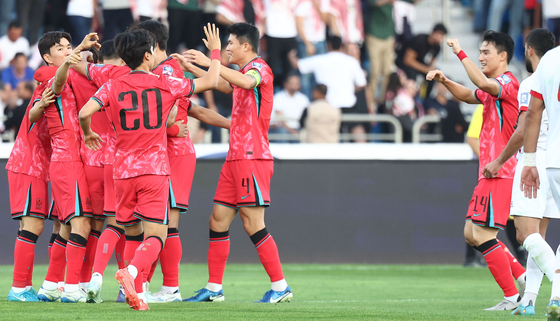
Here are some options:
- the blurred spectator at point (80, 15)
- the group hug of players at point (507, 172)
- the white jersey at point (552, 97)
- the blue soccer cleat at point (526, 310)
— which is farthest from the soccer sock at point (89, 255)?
the blurred spectator at point (80, 15)

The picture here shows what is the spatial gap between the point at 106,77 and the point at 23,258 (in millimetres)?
1696

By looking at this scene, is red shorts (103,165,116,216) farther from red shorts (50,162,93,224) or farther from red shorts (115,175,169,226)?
red shorts (115,175,169,226)

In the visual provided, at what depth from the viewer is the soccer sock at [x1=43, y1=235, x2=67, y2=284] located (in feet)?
21.0

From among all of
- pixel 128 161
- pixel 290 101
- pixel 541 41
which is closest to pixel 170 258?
pixel 128 161

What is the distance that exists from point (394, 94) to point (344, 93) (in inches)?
40.9

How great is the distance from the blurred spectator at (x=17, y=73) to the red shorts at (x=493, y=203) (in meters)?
8.76

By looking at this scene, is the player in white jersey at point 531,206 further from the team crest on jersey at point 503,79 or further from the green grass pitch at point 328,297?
the green grass pitch at point 328,297

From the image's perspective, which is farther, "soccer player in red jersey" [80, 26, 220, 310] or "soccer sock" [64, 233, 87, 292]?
"soccer sock" [64, 233, 87, 292]

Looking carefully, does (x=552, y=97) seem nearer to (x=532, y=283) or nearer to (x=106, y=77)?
(x=532, y=283)

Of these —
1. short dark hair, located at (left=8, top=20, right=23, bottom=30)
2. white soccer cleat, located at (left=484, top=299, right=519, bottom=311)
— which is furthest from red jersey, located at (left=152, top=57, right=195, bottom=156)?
short dark hair, located at (left=8, top=20, right=23, bottom=30)

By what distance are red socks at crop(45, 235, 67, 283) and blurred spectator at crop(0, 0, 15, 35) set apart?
831 cm

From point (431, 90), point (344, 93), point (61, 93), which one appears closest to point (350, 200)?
point (344, 93)

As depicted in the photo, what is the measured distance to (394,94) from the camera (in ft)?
46.1

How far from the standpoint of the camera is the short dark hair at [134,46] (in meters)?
5.76
